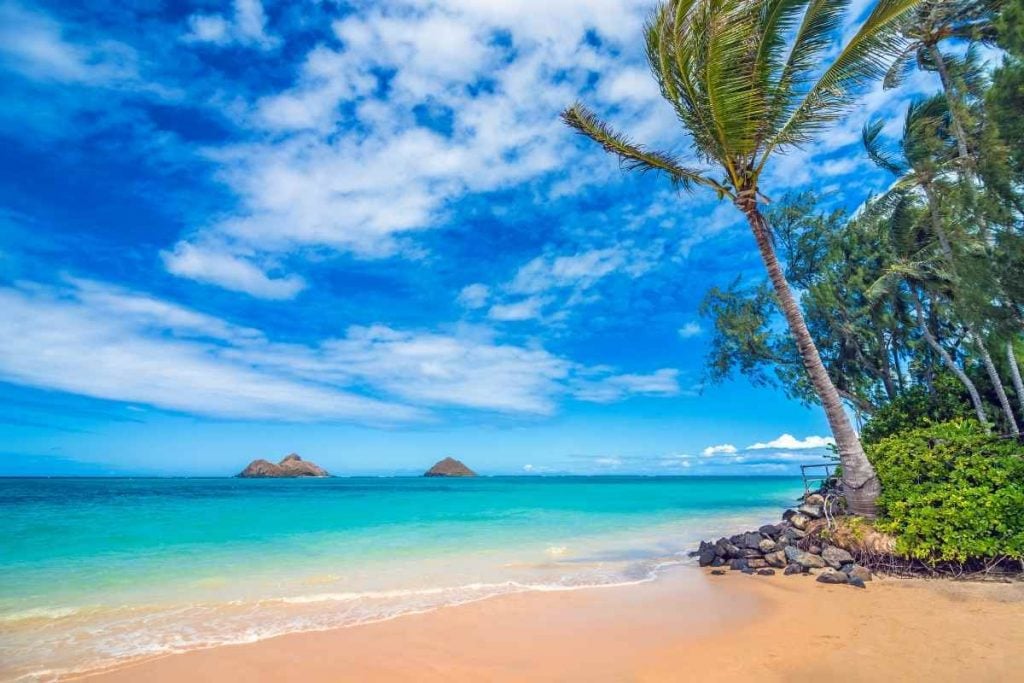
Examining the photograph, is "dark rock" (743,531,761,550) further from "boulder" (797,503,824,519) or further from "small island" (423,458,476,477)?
"small island" (423,458,476,477)

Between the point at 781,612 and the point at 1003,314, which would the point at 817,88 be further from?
the point at 781,612

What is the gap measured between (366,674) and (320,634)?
173 cm

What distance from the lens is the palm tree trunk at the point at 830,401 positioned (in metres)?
9.89

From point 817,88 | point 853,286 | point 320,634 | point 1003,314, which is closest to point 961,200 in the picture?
point 1003,314

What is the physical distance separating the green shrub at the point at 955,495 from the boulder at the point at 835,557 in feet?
2.70

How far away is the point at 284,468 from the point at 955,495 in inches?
4487

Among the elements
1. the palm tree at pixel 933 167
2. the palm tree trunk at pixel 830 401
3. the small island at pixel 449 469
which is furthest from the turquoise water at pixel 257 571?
the small island at pixel 449 469

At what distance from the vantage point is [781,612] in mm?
7363

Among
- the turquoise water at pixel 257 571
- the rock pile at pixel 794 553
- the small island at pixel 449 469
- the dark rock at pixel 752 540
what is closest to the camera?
the turquoise water at pixel 257 571

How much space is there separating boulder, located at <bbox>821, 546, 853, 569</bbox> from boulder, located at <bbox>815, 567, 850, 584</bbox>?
Result: 354 millimetres

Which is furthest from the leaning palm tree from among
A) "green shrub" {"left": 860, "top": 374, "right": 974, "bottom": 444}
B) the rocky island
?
the rocky island

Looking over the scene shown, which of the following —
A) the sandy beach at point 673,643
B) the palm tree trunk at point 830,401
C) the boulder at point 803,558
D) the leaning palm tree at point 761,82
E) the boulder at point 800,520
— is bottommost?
the sandy beach at point 673,643

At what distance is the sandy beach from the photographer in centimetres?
536

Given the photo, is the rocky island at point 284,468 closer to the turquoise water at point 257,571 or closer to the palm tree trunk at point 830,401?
the turquoise water at point 257,571
